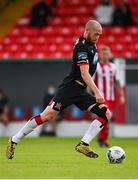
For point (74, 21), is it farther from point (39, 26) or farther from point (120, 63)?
point (120, 63)

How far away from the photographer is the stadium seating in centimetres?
2533

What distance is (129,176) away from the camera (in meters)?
9.97

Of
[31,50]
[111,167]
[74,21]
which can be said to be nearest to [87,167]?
[111,167]

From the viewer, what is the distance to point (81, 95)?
41.3 ft

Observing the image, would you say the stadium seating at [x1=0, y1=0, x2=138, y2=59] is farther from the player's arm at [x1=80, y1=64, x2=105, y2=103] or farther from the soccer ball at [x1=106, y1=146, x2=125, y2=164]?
the soccer ball at [x1=106, y1=146, x2=125, y2=164]

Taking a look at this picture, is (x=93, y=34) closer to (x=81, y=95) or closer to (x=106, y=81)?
(x=81, y=95)

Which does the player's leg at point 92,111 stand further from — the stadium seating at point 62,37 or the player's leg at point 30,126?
the stadium seating at point 62,37

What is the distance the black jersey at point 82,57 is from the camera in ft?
40.1

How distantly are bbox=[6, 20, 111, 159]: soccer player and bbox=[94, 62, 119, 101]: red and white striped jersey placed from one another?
3.91 metres

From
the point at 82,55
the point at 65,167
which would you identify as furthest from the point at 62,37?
the point at 65,167

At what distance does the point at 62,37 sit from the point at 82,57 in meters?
14.1

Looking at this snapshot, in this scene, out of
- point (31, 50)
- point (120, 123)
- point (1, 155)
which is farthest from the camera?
point (31, 50)

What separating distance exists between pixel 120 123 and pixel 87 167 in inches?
456

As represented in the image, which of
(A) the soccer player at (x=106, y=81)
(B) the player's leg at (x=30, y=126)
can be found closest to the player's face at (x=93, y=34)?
(B) the player's leg at (x=30, y=126)
